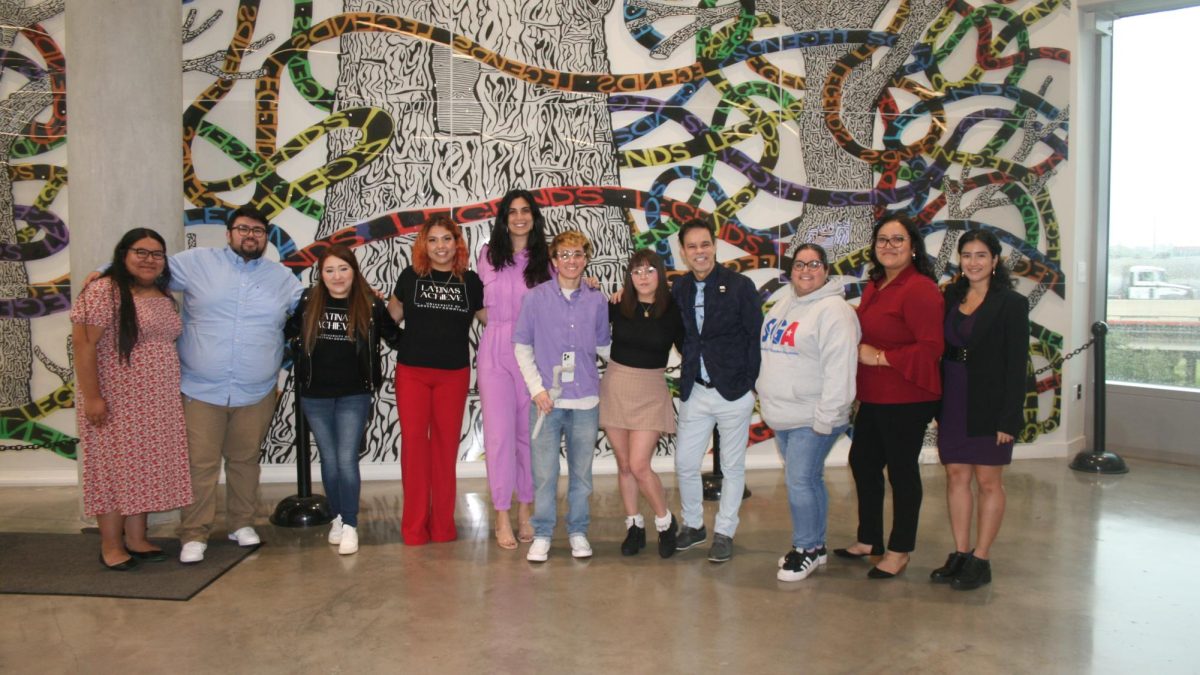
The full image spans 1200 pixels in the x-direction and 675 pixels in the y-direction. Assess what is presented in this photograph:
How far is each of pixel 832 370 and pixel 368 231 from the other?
3316mm

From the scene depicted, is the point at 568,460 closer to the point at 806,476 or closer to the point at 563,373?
the point at 563,373

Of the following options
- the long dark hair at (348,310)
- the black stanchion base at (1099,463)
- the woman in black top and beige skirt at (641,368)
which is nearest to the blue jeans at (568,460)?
the woman in black top and beige skirt at (641,368)

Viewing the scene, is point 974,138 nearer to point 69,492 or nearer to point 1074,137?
point 1074,137

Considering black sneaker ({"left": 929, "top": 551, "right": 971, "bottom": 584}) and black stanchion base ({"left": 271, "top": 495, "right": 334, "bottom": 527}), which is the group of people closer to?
black sneaker ({"left": 929, "top": 551, "right": 971, "bottom": 584})

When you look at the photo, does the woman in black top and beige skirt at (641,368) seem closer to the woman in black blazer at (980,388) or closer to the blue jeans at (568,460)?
the blue jeans at (568,460)

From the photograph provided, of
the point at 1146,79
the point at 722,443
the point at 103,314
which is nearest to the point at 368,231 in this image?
the point at 103,314

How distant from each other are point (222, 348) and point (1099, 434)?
5.59 metres

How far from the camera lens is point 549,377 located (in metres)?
4.03

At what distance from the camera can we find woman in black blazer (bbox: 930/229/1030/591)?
355 centimetres

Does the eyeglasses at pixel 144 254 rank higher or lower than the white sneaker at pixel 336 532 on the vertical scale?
higher

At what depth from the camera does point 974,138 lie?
636 cm

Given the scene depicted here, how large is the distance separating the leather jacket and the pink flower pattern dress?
20.7 inches

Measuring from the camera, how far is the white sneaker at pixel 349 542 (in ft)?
13.7

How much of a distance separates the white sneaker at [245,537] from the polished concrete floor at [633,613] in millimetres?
117
